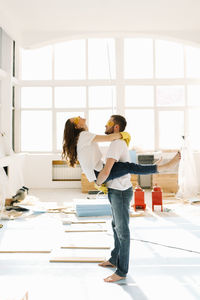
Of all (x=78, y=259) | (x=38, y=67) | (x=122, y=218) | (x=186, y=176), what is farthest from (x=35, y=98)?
(x=122, y=218)

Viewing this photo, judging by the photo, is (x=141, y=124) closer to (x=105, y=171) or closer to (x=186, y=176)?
(x=186, y=176)

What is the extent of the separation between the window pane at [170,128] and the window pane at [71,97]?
88.1 inches

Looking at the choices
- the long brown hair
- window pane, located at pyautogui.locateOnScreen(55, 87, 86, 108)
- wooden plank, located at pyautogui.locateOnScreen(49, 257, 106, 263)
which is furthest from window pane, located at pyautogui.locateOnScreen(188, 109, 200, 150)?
the long brown hair

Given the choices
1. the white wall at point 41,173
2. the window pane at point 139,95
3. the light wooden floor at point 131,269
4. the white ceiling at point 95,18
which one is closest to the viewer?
the light wooden floor at point 131,269

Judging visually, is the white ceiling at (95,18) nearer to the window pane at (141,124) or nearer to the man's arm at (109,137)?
the window pane at (141,124)

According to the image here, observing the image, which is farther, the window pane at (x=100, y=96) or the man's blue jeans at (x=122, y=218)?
the window pane at (x=100, y=96)

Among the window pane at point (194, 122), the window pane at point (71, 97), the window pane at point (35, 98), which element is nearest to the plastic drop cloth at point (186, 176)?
the window pane at point (194, 122)

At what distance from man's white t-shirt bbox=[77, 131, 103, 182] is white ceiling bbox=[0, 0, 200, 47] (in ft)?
11.4

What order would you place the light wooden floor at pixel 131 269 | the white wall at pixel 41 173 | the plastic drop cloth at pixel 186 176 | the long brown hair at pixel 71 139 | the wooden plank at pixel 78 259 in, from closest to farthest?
the light wooden floor at pixel 131 269 < the long brown hair at pixel 71 139 < the wooden plank at pixel 78 259 < the plastic drop cloth at pixel 186 176 < the white wall at pixel 41 173

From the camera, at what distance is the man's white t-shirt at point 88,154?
2652 millimetres

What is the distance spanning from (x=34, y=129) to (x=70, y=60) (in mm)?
2185

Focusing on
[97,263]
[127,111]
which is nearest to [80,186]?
[127,111]

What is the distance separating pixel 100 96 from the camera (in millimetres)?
8922

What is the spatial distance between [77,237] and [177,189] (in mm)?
4319
